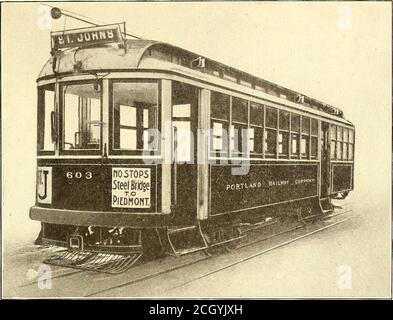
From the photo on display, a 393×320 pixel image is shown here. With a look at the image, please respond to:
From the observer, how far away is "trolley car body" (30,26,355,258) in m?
5.36

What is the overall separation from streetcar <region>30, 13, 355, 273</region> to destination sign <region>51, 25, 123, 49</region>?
0.01 meters

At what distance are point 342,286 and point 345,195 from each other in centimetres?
411

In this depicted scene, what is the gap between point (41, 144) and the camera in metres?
5.81

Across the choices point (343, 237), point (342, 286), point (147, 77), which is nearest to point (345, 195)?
point (343, 237)

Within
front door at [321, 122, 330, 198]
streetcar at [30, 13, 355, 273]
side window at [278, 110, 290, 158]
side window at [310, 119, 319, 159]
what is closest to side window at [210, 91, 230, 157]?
streetcar at [30, 13, 355, 273]

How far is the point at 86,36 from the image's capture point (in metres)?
5.45

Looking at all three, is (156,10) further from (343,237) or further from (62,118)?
(343,237)

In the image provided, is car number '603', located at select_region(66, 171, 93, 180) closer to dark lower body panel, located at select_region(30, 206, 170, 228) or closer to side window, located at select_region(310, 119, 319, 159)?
dark lower body panel, located at select_region(30, 206, 170, 228)

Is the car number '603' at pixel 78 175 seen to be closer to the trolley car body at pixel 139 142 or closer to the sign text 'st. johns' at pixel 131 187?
the trolley car body at pixel 139 142

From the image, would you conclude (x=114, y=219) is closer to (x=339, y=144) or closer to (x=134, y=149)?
(x=134, y=149)

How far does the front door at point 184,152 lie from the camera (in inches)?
219

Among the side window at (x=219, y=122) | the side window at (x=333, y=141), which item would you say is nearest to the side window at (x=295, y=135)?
the side window at (x=333, y=141)
